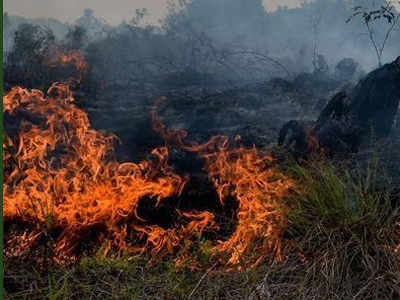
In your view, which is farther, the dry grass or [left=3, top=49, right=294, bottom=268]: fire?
[left=3, top=49, right=294, bottom=268]: fire

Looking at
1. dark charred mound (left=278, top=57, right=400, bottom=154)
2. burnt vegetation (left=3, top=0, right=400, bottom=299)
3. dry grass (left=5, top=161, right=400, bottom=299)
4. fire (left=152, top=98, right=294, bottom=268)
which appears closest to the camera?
dry grass (left=5, top=161, right=400, bottom=299)

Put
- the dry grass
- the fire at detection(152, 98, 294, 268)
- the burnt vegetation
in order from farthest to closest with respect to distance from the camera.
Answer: the fire at detection(152, 98, 294, 268)
the burnt vegetation
the dry grass

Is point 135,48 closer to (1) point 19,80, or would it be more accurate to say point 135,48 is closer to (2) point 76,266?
(1) point 19,80

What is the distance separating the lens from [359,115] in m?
8.64

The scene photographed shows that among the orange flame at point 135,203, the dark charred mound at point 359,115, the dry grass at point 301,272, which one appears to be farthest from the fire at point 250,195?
the dark charred mound at point 359,115

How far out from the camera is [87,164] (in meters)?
4.41

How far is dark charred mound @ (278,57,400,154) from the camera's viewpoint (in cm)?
669

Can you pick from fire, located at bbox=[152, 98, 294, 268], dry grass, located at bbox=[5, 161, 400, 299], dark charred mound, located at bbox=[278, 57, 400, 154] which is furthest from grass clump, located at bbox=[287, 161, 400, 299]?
dark charred mound, located at bbox=[278, 57, 400, 154]

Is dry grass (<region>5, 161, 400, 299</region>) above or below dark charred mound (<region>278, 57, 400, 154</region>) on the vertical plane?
below

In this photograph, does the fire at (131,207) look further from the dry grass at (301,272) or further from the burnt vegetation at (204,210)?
the dry grass at (301,272)

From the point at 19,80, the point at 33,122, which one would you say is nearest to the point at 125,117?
the point at 33,122

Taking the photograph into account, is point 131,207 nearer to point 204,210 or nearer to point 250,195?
point 204,210

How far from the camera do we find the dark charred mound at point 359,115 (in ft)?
21.9

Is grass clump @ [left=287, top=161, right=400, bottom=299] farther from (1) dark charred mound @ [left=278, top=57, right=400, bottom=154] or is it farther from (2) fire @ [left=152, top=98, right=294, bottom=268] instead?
(1) dark charred mound @ [left=278, top=57, right=400, bottom=154]
